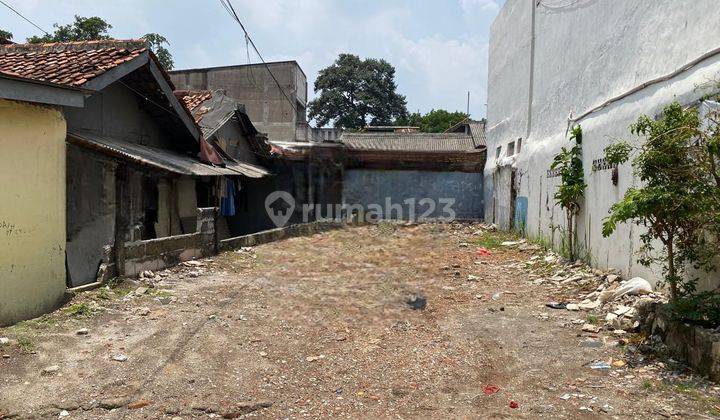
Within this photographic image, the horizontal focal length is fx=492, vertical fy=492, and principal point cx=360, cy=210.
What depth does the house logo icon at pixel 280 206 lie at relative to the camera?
16.0 metres

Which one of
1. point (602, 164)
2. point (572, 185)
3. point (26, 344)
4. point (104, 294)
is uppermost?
point (602, 164)

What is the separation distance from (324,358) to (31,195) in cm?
369

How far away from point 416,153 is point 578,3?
8058mm

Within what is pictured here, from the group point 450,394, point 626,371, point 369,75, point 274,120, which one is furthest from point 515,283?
point 369,75

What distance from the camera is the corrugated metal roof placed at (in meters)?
6.98

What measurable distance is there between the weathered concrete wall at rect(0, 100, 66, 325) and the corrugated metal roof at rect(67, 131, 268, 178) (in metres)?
1.16

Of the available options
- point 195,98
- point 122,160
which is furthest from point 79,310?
point 195,98

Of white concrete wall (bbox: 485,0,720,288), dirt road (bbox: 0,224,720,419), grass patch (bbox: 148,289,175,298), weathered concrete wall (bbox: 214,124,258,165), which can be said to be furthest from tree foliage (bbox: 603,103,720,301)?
weathered concrete wall (bbox: 214,124,258,165)

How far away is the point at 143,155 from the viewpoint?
8.19 metres

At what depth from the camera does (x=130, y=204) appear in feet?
27.6

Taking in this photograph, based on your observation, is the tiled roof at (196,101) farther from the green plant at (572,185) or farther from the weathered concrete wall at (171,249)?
the green plant at (572,185)

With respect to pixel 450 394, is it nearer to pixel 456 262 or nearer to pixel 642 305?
pixel 642 305

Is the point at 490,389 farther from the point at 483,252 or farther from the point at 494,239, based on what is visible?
the point at 494,239

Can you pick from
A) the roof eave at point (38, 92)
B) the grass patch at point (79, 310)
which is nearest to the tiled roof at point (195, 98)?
the roof eave at point (38, 92)
